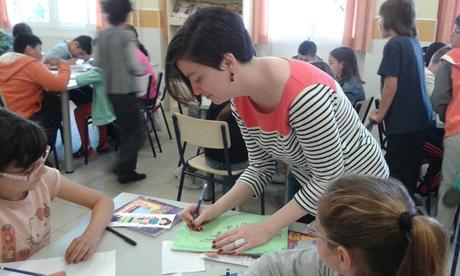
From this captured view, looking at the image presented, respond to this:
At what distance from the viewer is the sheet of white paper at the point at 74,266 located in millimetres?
1085

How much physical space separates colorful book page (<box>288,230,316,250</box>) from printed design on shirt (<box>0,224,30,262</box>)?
78 centimetres

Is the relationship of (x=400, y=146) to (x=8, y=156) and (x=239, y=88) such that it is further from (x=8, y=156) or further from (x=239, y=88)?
(x=8, y=156)

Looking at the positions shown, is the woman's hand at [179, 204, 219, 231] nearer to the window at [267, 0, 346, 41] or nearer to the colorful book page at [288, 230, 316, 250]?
the colorful book page at [288, 230, 316, 250]

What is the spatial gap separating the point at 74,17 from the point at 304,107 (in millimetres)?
6134

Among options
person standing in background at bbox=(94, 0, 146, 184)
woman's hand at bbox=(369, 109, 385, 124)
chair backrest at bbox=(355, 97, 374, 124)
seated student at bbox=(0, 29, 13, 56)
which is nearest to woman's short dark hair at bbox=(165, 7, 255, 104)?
person standing in background at bbox=(94, 0, 146, 184)

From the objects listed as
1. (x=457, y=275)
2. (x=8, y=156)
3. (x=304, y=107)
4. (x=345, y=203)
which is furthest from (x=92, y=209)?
(x=457, y=275)

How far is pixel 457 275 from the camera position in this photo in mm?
2260

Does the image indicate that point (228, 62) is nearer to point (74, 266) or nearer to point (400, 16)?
point (74, 266)

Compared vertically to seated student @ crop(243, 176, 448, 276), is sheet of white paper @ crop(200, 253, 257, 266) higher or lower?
lower

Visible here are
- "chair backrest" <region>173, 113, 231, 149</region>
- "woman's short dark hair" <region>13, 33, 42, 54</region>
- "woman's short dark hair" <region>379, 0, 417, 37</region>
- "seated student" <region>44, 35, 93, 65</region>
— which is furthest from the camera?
"seated student" <region>44, 35, 93, 65</region>

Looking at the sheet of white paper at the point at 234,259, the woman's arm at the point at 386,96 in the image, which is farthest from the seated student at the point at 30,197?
the woman's arm at the point at 386,96

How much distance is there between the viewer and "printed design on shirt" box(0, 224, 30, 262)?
1249mm

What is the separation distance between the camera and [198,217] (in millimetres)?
1269

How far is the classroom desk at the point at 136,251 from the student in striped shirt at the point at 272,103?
0.09m
